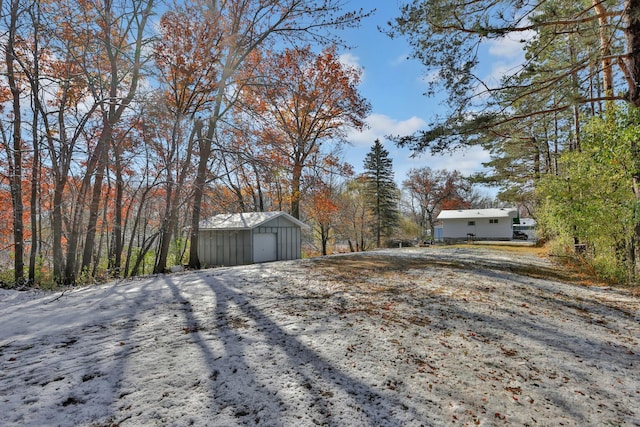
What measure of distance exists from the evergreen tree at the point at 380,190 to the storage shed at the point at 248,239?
480 inches

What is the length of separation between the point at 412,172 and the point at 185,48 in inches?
1082

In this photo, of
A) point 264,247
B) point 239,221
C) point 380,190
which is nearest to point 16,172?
point 239,221

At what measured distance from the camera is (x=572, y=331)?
3814 mm

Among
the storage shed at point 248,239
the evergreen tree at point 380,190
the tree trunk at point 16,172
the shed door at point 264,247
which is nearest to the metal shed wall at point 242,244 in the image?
the storage shed at point 248,239

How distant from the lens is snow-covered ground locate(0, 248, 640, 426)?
84.1 inches

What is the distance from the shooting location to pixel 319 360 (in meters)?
2.88

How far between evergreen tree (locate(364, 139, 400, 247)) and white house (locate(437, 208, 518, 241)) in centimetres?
461

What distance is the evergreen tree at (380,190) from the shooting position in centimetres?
2634

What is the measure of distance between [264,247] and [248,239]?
0.96 meters

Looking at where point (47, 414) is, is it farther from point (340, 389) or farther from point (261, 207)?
point (261, 207)

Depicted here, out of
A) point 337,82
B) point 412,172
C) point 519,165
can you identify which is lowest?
point 519,165

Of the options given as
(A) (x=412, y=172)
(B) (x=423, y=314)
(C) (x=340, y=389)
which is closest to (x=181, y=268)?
(B) (x=423, y=314)

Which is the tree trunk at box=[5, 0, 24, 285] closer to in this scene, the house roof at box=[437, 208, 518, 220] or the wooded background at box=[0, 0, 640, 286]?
the wooded background at box=[0, 0, 640, 286]

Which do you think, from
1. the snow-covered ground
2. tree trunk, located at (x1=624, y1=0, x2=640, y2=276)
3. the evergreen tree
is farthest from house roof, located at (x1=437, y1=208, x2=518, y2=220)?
the snow-covered ground
